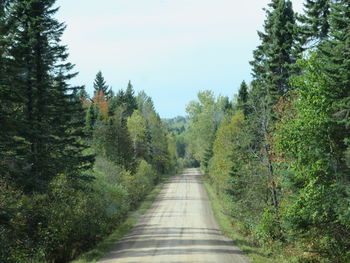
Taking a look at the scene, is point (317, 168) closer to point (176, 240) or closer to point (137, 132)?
point (176, 240)

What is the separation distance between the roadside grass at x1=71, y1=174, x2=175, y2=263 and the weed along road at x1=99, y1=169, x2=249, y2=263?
0.49 meters

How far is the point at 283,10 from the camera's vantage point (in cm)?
3191

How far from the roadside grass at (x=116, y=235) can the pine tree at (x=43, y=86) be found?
15.1ft

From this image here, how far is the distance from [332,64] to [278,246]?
34.9 feet

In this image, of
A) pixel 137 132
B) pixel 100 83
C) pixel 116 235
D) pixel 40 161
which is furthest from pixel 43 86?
pixel 100 83

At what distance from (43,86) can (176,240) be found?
12748mm

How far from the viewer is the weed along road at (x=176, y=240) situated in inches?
794

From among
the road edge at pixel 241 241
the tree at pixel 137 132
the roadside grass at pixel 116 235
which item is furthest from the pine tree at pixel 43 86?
the tree at pixel 137 132

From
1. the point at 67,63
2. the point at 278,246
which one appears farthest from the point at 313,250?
the point at 67,63

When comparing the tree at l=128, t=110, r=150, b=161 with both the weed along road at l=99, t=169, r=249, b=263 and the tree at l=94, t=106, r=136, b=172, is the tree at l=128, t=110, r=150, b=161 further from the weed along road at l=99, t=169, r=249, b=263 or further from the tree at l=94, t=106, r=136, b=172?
the weed along road at l=99, t=169, r=249, b=263

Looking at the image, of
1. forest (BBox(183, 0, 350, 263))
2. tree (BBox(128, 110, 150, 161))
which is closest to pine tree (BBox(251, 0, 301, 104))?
forest (BBox(183, 0, 350, 263))

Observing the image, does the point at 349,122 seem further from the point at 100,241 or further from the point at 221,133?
the point at 221,133

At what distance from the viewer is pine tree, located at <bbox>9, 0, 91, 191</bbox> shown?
73.4ft

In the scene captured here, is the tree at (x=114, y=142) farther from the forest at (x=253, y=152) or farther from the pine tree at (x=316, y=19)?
the pine tree at (x=316, y=19)
